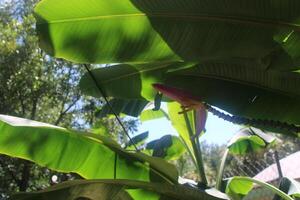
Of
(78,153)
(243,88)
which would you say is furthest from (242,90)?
(78,153)

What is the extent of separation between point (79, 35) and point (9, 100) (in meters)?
6.62

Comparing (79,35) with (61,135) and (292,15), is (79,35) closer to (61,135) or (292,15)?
(61,135)

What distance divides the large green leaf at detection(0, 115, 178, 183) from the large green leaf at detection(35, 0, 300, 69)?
327 mm

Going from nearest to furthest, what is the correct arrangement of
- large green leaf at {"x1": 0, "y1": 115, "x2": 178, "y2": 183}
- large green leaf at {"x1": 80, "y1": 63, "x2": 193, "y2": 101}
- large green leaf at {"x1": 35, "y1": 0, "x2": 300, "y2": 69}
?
large green leaf at {"x1": 35, "y1": 0, "x2": 300, "y2": 69} < large green leaf at {"x1": 0, "y1": 115, "x2": 178, "y2": 183} < large green leaf at {"x1": 80, "y1": 63, "x2": 193, "y2": 101}

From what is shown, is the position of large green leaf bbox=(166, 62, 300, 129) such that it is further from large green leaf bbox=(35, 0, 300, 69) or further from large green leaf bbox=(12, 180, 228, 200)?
large green leaf bbox=(12, 180, 228, 200)

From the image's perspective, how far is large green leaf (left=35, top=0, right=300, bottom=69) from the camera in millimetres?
1543

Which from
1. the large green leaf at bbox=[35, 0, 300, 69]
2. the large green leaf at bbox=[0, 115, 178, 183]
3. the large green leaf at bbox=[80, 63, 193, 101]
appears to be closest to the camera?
the large green leaf at bbox=[35, 0, 300, 69]

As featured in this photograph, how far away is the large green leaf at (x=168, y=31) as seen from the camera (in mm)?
1543

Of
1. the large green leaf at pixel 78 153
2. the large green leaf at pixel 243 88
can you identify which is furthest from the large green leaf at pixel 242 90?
the large green leaf at pixel 78 153

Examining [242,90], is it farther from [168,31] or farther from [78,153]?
[78,153]

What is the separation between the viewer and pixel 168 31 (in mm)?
1632

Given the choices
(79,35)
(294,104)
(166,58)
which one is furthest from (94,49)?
(294,104)

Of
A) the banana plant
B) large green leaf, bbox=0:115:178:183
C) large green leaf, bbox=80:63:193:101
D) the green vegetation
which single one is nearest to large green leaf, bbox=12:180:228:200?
the green vegetation

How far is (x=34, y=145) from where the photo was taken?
72.8 inches
